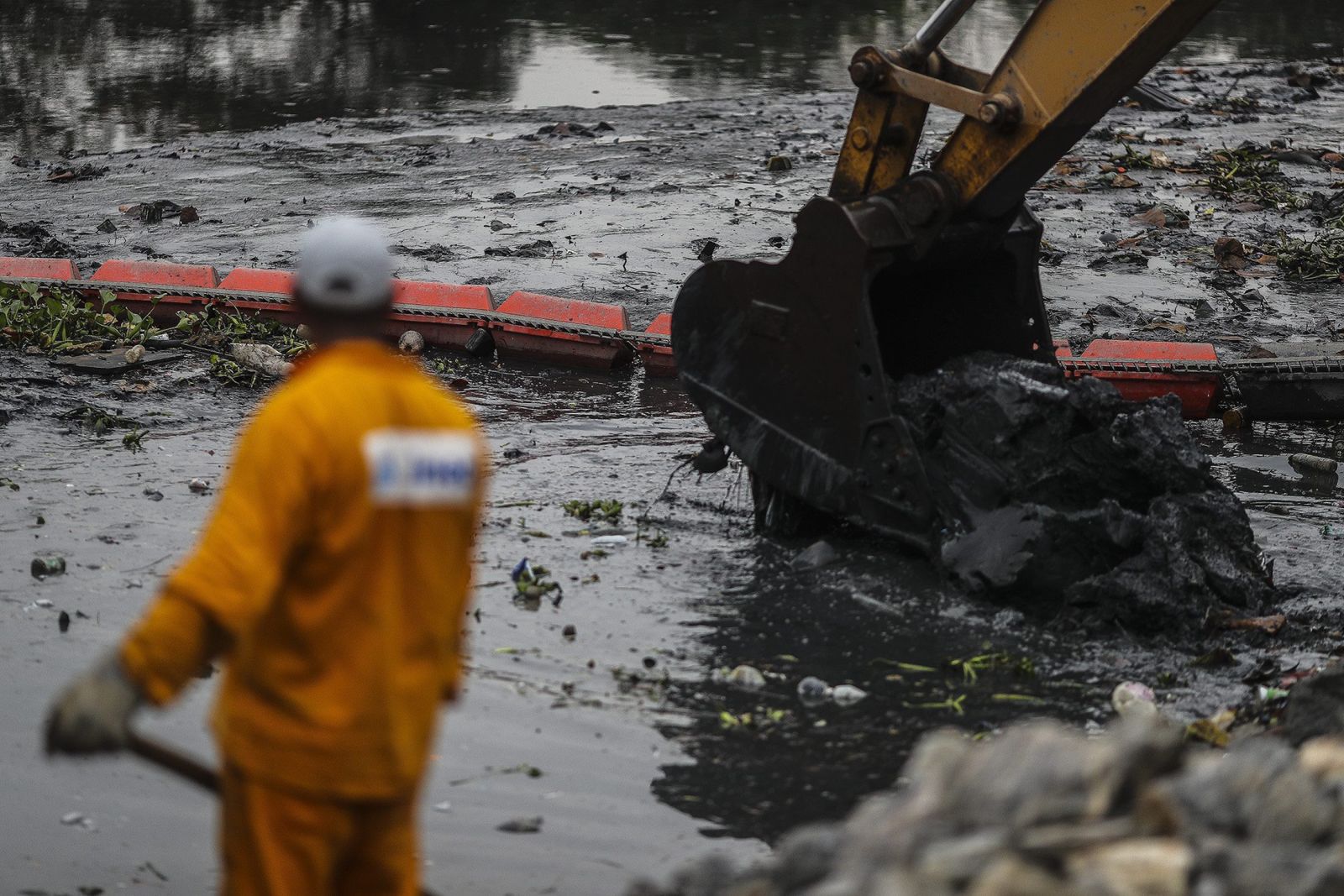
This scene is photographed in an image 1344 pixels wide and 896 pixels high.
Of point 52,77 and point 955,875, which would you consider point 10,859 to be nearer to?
point 955,875

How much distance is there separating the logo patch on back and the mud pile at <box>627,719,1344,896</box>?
2.93 feet

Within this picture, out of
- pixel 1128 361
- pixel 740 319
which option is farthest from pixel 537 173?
pixel 740 319

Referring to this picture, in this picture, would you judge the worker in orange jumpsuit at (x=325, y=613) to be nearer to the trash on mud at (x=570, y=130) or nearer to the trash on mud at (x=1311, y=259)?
the trash on mud at (x=1311, y=259)

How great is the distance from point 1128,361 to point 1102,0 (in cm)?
302

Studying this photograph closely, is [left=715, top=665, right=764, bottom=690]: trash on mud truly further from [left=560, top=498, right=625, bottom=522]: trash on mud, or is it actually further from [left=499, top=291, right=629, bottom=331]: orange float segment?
[left=499, top=291, right=629, bottom=331]: orange float segment

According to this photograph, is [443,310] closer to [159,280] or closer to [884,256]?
[159,280]

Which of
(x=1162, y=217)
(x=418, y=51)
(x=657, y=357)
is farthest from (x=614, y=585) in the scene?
(x=418, y=51)

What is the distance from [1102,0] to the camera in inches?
220

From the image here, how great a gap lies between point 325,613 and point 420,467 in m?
0.31

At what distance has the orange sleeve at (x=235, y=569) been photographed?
8.57ft

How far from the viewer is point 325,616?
2.73 m

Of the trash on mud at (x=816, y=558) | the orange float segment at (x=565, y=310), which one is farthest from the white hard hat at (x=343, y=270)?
the orange float segment at (x=565, y=310)

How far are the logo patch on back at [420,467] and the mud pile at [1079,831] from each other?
89cm

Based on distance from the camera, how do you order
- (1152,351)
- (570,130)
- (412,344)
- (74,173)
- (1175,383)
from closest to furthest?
1. (1175,383)
2. (1152,351)
3. (412,344)
4. (74,173)
5. (570,130)
